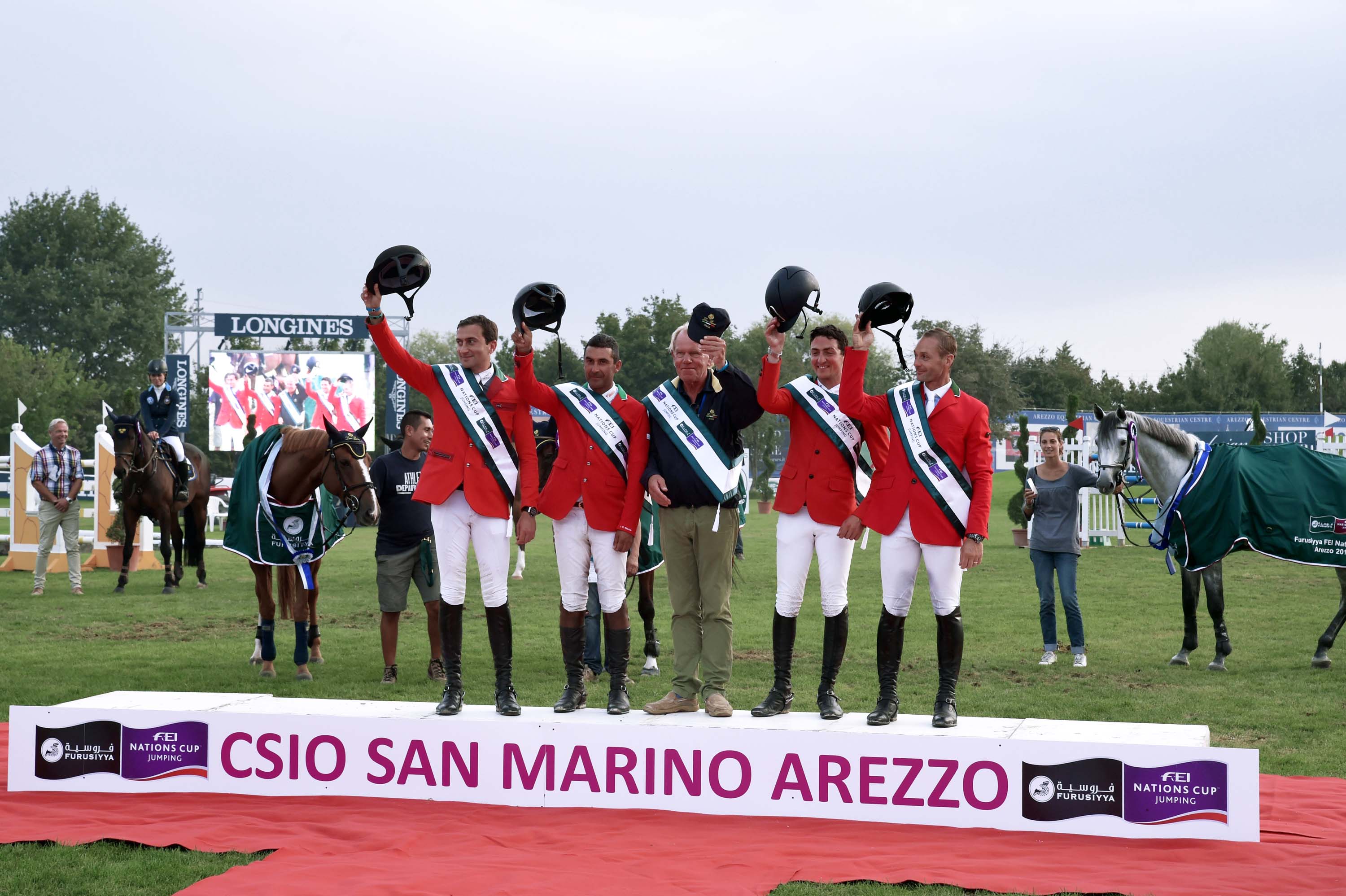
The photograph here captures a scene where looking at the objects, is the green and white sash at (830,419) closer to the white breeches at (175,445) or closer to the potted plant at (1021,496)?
the white breeches at (175,445)

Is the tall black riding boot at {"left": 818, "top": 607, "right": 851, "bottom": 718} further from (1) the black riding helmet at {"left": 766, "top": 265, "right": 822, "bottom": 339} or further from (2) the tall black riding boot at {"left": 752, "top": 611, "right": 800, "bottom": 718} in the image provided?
(1) the black riding helmet at {"left": 766, "top": 265, "right": 822, "bottom": 339}

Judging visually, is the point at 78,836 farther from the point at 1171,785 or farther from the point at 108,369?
the point at 108,369

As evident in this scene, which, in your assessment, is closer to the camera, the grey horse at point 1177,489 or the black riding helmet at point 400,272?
the black riding helmet at point 400,272

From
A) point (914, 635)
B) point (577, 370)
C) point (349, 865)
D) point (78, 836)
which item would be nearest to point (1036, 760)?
point (349, 865)

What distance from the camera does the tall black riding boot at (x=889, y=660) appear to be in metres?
5.87

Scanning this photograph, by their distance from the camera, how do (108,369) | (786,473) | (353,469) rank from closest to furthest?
(786,473), (353,469), (108,369)

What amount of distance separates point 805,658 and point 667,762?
14.3ft

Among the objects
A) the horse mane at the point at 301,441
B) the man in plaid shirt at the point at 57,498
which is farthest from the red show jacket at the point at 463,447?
the man in plaid shirt at the point at 57,498

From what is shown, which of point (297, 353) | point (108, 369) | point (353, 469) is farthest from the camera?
point (108, 369)

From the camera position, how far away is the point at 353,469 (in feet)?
28.4

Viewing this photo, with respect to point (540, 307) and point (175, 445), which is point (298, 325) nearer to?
point (175, 445)

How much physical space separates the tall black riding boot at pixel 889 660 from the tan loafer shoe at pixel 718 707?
0.68 metres

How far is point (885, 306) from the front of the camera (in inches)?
232

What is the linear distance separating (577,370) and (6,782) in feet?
148
